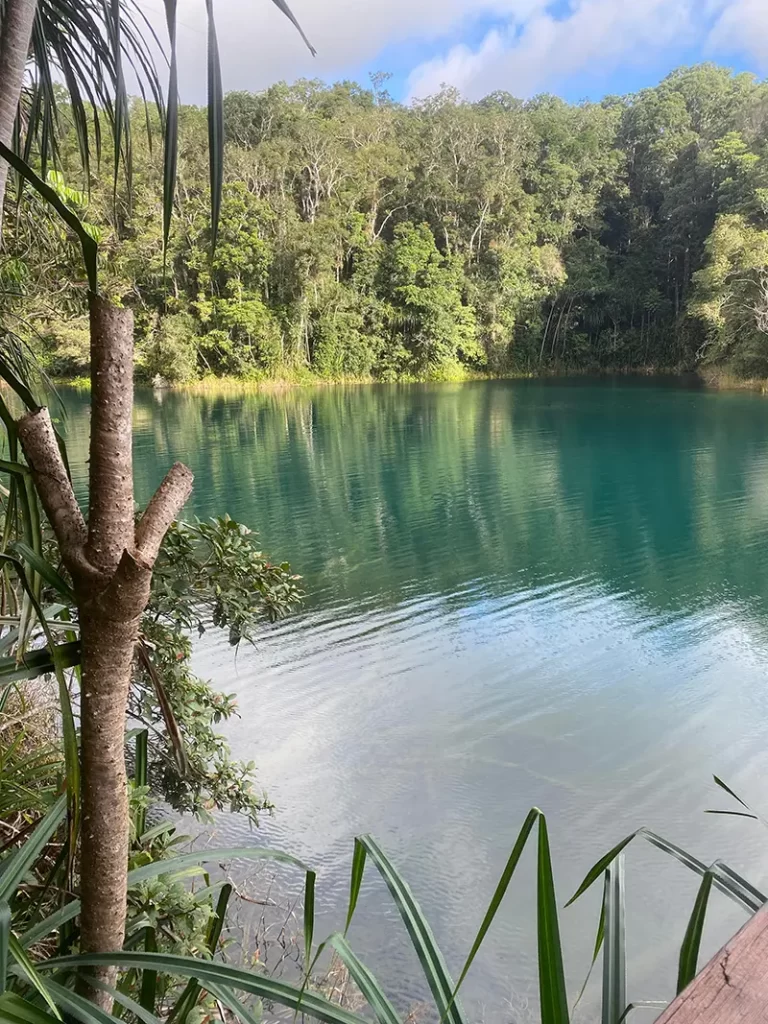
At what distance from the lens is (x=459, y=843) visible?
3.29 m

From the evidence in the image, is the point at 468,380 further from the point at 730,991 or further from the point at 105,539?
the point at 730,991

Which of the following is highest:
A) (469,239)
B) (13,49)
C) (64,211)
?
(469,239)

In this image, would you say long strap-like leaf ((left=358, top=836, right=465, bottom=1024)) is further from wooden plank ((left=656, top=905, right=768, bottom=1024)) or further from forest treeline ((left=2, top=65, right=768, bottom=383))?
forest treeline ((left=2, top=65, right=768, bottom=383))

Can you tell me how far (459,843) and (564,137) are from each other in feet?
91.5

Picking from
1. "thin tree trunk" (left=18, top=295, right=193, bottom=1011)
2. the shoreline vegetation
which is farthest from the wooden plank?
the shoreline vegetation

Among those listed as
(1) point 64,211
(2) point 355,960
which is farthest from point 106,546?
(2) point 355,960

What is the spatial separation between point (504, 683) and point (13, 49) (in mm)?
4462

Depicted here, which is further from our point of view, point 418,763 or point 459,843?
point 418,763

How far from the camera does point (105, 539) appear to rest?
1.71 feet

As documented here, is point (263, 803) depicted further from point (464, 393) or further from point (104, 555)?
point (464, 393)

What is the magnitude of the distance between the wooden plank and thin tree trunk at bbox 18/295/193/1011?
37 centimetres

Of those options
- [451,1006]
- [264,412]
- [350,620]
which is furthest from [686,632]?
[264,412]

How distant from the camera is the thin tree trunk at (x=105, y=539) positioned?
51 cm

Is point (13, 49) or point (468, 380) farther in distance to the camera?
point (468, 380)
